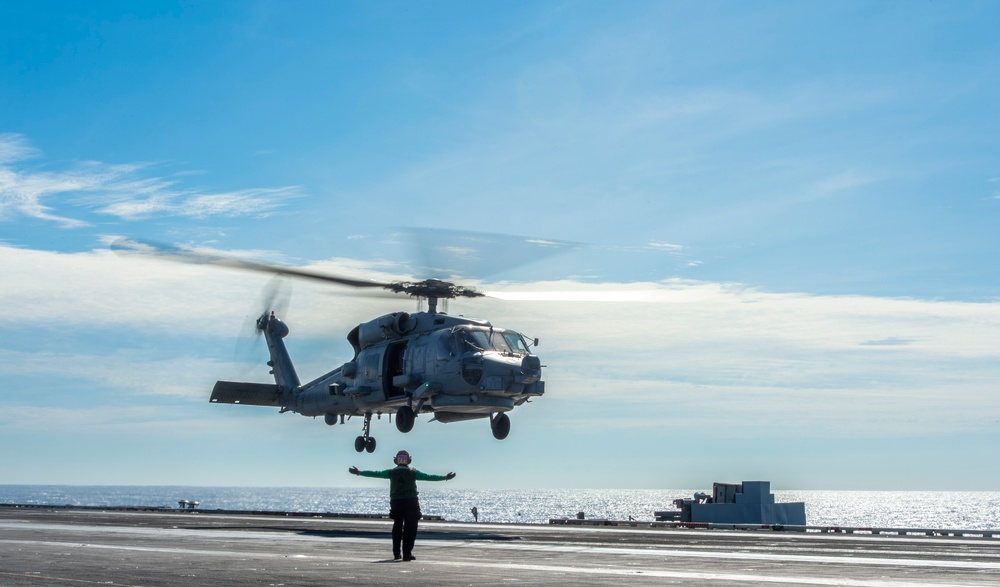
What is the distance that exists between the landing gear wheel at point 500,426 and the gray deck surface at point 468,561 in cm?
1149

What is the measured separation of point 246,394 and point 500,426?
581 inches

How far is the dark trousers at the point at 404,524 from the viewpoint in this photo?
18438mm

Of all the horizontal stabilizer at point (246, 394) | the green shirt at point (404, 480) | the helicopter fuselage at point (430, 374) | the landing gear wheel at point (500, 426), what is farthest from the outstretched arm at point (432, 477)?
the horizontal stabilizer at point (246, 394)

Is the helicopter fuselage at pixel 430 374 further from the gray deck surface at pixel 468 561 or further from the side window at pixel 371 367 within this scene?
the gray deck surface at pixel 468 561

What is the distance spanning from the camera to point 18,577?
49.5 ft

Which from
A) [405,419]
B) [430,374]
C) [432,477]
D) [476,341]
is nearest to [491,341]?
[476,341]

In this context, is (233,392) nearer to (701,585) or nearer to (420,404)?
(420,404)

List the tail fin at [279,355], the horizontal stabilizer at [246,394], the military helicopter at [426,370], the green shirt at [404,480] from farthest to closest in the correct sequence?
the tail fin at [279,355] < the horizontal stabilizer at [246,394] < the military helicopter at [426,370] < the green shirt at [404,480]

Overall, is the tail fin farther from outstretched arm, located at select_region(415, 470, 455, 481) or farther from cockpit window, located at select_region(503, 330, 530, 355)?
outstretched arm, located at select_region(415, 470, 455, 481)

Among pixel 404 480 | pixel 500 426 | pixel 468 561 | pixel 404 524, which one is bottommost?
pixel 468 561

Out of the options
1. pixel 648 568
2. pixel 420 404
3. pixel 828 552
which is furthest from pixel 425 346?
pixel 648 568

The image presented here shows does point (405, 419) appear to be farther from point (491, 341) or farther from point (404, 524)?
point (404, 524)

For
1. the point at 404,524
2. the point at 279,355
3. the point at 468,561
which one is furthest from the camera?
the point at 279,355

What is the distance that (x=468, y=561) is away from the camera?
59.4 feet
